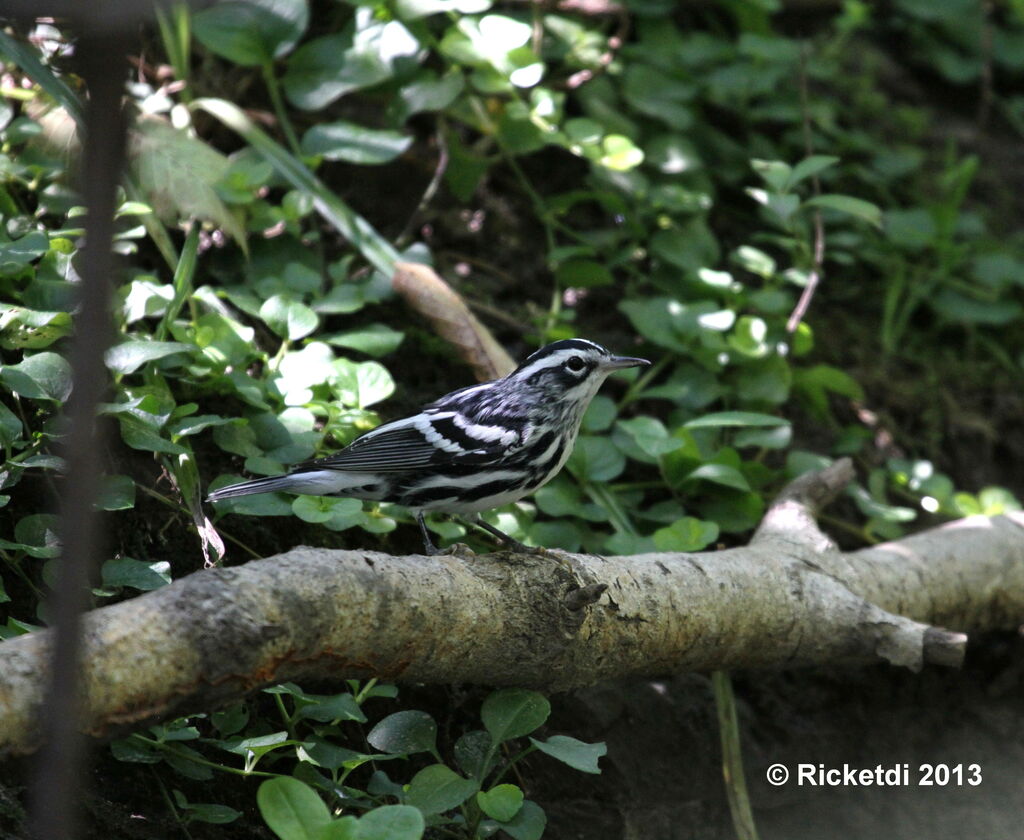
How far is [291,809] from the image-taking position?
1932 millimetres

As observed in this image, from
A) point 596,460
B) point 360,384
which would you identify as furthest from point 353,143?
point 596,460

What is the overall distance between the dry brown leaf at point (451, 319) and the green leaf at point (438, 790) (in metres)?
1.65

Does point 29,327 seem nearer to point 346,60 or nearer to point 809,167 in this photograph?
point 346,60

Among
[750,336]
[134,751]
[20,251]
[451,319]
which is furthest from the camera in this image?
[750,336]

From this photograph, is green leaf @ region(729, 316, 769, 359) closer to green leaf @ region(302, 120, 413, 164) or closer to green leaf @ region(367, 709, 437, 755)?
green leaf @ region(302, 120, 413, 164)

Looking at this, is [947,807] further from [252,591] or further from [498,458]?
[252,591]

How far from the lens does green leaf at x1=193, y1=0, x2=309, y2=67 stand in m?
3.94

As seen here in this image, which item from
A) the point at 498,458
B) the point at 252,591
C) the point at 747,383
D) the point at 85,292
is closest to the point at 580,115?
the point at 747,383

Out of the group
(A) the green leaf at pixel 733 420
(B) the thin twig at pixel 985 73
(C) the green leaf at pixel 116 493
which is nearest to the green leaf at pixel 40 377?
(C) the green leaf at pixel 116 493

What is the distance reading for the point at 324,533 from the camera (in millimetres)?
3061

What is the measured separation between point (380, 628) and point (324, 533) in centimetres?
92

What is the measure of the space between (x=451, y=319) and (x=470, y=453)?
3.02 feet

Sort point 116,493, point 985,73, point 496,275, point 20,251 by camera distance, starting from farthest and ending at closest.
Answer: point 985,73 → point 496,275 → point 20,251 → point 116,493

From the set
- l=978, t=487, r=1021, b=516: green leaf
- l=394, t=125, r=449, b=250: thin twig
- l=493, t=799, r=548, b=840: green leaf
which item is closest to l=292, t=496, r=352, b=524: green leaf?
l=493, t=799, r=548, b=840: green leaf
